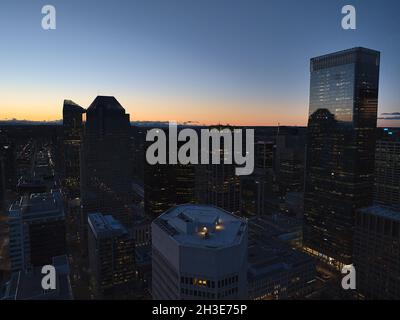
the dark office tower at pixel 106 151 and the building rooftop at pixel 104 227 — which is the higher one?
the dark office tower at pixel 106 151

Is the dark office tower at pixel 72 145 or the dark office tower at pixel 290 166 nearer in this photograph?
the dark office tower at pixel 72 145

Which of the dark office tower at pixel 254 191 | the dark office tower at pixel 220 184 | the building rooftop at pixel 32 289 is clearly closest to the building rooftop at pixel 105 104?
the dark office tower at pixel 220 184

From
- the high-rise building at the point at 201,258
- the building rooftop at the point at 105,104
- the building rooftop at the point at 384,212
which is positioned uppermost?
the building rooftop at the point at 105,104

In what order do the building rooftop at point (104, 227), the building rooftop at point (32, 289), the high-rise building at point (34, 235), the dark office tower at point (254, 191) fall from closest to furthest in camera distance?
the building rooftop at point (32, 289), the high-rise building at point (34, 235), the building rooftop at point (104, 227), the dark office tower at point (254, 191)

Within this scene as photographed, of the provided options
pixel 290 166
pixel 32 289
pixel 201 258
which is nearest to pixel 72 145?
pixel 290 166

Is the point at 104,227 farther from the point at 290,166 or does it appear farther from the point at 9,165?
the point at 290,166

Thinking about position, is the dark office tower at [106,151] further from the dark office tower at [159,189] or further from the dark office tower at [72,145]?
the dark office tower at [72,145]

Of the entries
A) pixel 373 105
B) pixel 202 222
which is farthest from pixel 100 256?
pixel 373 105
